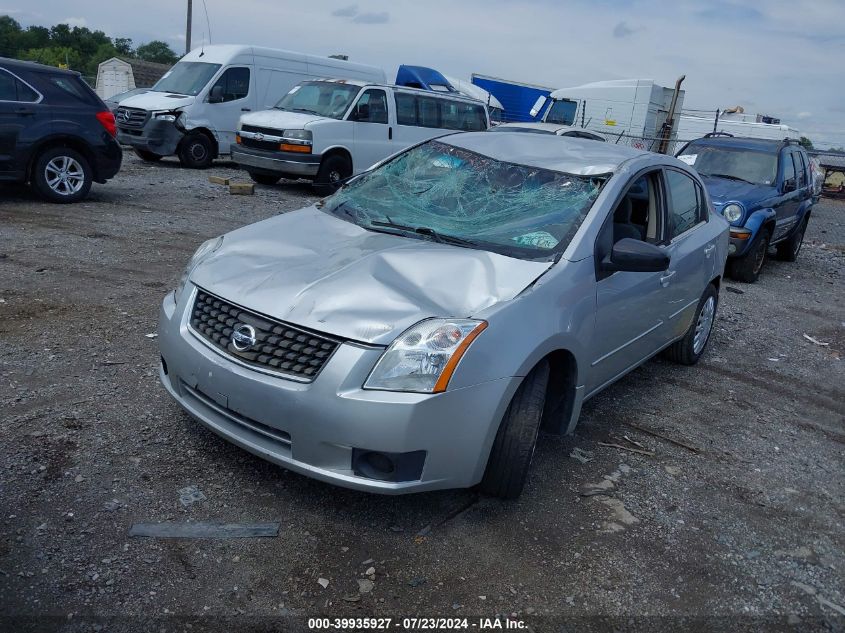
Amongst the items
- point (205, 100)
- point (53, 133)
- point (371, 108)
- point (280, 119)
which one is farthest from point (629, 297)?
point (205, 100)

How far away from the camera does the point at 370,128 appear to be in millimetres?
13523

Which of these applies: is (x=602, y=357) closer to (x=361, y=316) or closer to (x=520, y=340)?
(x=520, y=340)

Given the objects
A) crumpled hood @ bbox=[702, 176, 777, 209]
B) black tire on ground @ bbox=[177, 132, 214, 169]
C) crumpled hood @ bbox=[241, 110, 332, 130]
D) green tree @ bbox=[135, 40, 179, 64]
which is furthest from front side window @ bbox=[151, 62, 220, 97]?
green tree @ bbox=[135, 40, 179, 64]

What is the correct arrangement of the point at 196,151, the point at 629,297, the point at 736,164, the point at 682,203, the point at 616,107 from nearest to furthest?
1. the point at 629,297
2. the point at 682,203
3. the point at 736,164
4. the point at 196,151
5. the point at 616,107

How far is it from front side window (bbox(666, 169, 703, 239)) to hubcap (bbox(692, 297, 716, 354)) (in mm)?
751

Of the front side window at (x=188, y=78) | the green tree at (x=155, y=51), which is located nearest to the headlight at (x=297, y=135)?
the front side window at (x=188, y=78)

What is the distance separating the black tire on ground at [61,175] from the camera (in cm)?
921

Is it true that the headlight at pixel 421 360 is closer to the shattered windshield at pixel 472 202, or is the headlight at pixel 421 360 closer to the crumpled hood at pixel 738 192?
the shattered windshield at pixel 472 202

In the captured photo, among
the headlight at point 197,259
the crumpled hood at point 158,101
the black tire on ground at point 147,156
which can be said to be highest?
the crumpled hood at point 158,101

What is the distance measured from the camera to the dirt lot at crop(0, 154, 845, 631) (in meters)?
2.67

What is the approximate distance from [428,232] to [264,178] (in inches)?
423

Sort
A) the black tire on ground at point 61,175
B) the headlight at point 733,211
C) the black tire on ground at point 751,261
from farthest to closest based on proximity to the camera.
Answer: the black tire on ground at point 751,261
the black tire on ground at point 61,175
the headlight at point 733,211

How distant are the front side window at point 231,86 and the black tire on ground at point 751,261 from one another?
34.4ft

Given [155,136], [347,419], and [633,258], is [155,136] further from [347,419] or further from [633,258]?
[347,419]
